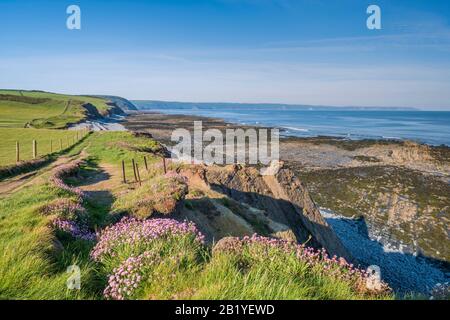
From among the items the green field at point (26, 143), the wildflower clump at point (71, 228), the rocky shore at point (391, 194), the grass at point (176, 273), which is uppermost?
the green field at point (26, 143)

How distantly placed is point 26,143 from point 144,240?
52.7 m

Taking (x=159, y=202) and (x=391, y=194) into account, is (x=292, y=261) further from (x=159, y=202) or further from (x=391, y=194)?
(x=391, y=194)

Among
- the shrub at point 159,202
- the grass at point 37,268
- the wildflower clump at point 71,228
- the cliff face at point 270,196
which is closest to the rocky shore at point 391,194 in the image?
the cliff face at point 270,196

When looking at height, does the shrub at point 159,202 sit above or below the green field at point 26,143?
below

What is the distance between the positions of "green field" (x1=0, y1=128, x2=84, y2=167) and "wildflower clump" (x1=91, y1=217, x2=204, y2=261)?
98.1 ft

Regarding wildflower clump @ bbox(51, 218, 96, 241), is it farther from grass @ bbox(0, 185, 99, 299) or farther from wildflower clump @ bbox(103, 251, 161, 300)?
wildflower clump @ bbox(103, 251, 161, 300)

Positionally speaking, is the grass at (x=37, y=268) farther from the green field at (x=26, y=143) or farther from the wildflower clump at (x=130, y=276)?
the green field at (x=26, y=143)

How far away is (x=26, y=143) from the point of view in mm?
51969

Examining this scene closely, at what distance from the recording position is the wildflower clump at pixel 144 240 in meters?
6.95

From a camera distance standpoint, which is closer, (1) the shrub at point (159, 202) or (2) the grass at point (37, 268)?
(2) the grass at point (37, 268)

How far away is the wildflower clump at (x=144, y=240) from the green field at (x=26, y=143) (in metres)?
29.9

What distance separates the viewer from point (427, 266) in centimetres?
2261

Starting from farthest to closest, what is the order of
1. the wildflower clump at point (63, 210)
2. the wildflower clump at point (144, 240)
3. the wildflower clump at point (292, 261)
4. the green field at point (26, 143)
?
the green field at point (26, 143), the wildflower clump at point (63, 210), the wildflower clump at point (144, 240), the wildflower clump at point (292, 261)
